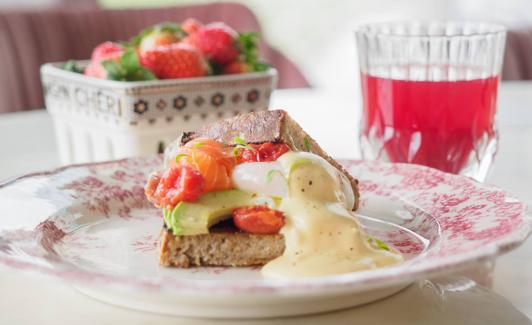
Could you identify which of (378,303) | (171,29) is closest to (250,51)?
(171,29)

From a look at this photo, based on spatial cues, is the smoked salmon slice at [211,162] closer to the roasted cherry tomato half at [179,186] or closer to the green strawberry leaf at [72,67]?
the roasted cherry tomato half at [179,186]

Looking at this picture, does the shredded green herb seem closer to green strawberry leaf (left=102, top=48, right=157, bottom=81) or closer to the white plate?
the white plate

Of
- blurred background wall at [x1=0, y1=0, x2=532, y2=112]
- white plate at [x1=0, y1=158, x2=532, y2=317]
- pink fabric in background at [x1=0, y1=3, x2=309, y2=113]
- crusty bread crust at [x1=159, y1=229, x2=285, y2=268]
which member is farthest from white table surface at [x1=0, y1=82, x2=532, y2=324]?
blurred background wall at [x1=0, y1=0, x2=532, y2=112]

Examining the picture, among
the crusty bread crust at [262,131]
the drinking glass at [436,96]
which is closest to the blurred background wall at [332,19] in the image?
the drinking glass at [436,96]

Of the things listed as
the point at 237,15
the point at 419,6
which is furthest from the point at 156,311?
the point at 419,6

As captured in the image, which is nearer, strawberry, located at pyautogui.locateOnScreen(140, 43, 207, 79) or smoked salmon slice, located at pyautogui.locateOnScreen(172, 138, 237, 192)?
smoked salmon slice, located at pyautogui.locateOnScreen(172, 138, 237, 192)

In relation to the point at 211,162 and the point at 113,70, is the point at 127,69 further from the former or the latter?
the point at 211,162

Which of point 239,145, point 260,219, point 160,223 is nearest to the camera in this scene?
point 260,219
